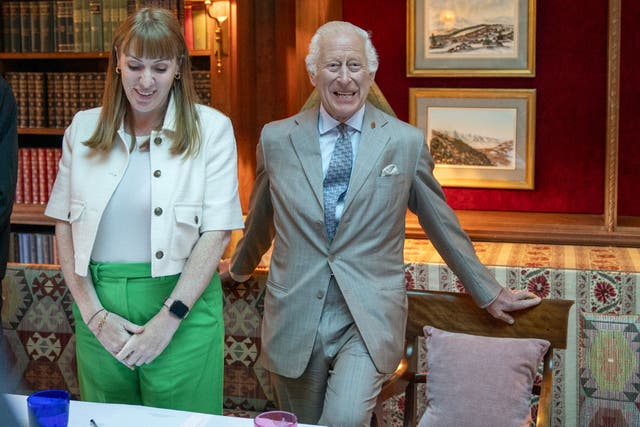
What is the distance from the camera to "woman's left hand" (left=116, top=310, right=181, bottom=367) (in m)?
2.39

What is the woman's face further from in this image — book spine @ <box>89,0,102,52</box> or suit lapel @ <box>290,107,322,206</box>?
book spine @ <box>89,0,102,52</box>

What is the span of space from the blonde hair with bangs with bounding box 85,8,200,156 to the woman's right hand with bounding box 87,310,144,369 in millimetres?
464

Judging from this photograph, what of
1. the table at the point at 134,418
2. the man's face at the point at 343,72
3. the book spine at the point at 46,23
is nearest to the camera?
the table at the point at 134,418

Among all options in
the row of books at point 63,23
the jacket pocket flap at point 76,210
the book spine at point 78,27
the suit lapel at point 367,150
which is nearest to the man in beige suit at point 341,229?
the suit lapel at point 367,150

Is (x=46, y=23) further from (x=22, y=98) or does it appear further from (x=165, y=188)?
(x=165, y=188)

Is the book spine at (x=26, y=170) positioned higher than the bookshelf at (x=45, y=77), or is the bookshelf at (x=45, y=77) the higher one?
the bookshelf at (x=45, y=77)

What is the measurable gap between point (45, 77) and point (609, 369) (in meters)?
3.43

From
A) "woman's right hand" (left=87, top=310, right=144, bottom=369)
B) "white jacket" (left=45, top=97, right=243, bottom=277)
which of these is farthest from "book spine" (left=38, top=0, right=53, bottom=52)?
"woman's right hand" (left=87, top=310, right=144, bottom=369)

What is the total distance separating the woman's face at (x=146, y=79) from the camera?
2.43 m

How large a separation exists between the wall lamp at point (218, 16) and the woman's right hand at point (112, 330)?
242 centimetres

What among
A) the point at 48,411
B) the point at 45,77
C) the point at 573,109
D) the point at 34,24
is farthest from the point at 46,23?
the point at 48,411

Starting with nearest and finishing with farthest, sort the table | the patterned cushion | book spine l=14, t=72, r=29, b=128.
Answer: the table
the patterned cushion
book spine l=14, t=72, r=29, b=128

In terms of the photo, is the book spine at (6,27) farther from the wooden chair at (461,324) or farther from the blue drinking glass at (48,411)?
the blue drinking glass at (48,411)

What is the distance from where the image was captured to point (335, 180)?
8.64 feet
